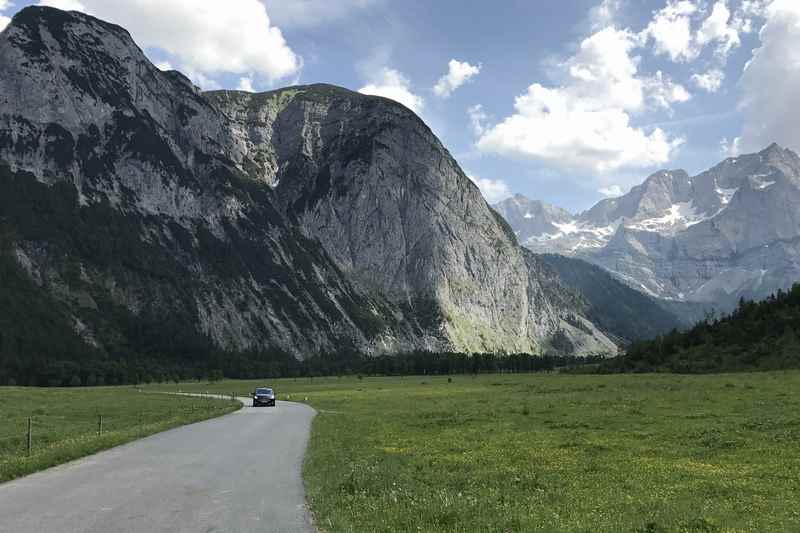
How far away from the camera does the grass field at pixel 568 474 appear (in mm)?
16641

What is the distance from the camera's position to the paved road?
54.4 feet

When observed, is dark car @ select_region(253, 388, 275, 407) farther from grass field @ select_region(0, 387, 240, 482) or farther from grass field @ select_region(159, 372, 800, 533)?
grass field @ select_region(159, 372, 800, 533)

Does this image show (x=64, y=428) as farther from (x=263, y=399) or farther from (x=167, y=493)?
(x=263, y=399)

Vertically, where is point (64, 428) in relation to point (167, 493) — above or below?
below

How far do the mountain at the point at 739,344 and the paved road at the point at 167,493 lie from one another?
333 feet

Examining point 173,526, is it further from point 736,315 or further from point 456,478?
point 736,315

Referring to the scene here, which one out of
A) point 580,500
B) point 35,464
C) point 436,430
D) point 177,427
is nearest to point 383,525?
point 580,500

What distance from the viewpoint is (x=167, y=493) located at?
2094cm

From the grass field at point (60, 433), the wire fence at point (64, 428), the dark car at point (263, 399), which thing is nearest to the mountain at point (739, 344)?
the dark car at point (263, 399)

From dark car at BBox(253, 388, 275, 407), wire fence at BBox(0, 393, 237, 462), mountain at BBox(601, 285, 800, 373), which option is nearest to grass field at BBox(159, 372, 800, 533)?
wire fence at BBox(0, 393, 237, 462)

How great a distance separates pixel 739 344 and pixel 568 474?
378ft

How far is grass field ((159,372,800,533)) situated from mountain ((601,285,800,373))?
240 ft

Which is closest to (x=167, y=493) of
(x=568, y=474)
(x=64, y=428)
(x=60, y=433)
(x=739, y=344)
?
(x=568, y=474)

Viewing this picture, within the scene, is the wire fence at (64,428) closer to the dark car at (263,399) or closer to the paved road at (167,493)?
the paved road at (167,493)
